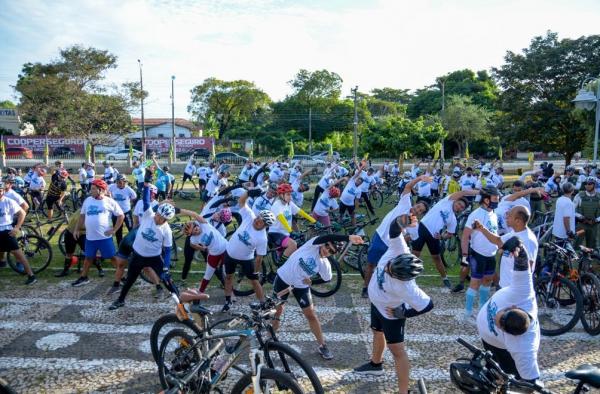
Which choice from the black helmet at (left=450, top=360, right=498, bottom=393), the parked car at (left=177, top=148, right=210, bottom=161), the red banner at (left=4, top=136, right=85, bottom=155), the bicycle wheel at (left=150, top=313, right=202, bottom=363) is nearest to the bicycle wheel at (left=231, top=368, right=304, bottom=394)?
the bicycle wheel at (left=150, top=313, right=202, bottom=363)

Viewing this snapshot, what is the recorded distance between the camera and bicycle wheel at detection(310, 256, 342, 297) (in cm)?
764

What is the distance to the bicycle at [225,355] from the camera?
11.6 ft

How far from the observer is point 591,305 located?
20.4 ft

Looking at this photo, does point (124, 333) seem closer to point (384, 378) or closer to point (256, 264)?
point (256, 264)

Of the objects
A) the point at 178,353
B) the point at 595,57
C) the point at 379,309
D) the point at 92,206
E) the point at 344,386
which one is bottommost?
the point at 344,386

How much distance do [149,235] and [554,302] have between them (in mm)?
6018

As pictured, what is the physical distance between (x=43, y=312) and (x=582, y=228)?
1019cm

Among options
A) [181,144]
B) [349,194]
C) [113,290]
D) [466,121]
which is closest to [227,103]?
[181,144]

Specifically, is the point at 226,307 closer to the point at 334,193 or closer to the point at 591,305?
the point at 334,193

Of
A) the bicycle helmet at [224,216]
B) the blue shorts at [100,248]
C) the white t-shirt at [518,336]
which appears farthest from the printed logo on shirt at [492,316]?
the blue shorts at [100,248]

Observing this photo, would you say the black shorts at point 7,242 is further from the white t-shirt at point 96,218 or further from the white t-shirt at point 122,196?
the white t-shirt at point 122,196

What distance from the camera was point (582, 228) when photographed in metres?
9.50

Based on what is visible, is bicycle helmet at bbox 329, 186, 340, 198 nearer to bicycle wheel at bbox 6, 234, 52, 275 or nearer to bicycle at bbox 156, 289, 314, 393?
bicycle wheel at bbox 6, 234, 52, 275

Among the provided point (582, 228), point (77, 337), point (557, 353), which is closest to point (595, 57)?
point (582, 228)
